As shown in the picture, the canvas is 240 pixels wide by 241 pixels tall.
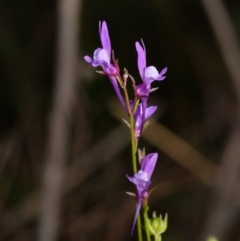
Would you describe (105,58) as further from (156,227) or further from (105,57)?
(156,227)

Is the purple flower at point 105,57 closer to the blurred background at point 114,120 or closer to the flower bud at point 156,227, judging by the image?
the flower bud at point 156,227

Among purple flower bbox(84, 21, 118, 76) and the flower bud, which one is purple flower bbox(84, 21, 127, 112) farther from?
the flower bud

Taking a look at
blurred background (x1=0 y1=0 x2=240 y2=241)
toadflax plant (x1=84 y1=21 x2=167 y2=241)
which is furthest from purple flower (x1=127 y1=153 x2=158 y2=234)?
blurred background (x1=0 y1=0 x2=240 y2=241)

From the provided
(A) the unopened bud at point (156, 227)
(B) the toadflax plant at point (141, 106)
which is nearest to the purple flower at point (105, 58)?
(B) the toadflax plant at point (141, 106)

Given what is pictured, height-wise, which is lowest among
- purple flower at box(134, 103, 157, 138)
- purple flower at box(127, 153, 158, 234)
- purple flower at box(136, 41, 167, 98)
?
purple flower at box(127, 153, 158, 234)

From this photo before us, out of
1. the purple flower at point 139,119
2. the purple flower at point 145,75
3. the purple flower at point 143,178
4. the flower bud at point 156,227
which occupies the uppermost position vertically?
the purple flower at point 145,75
